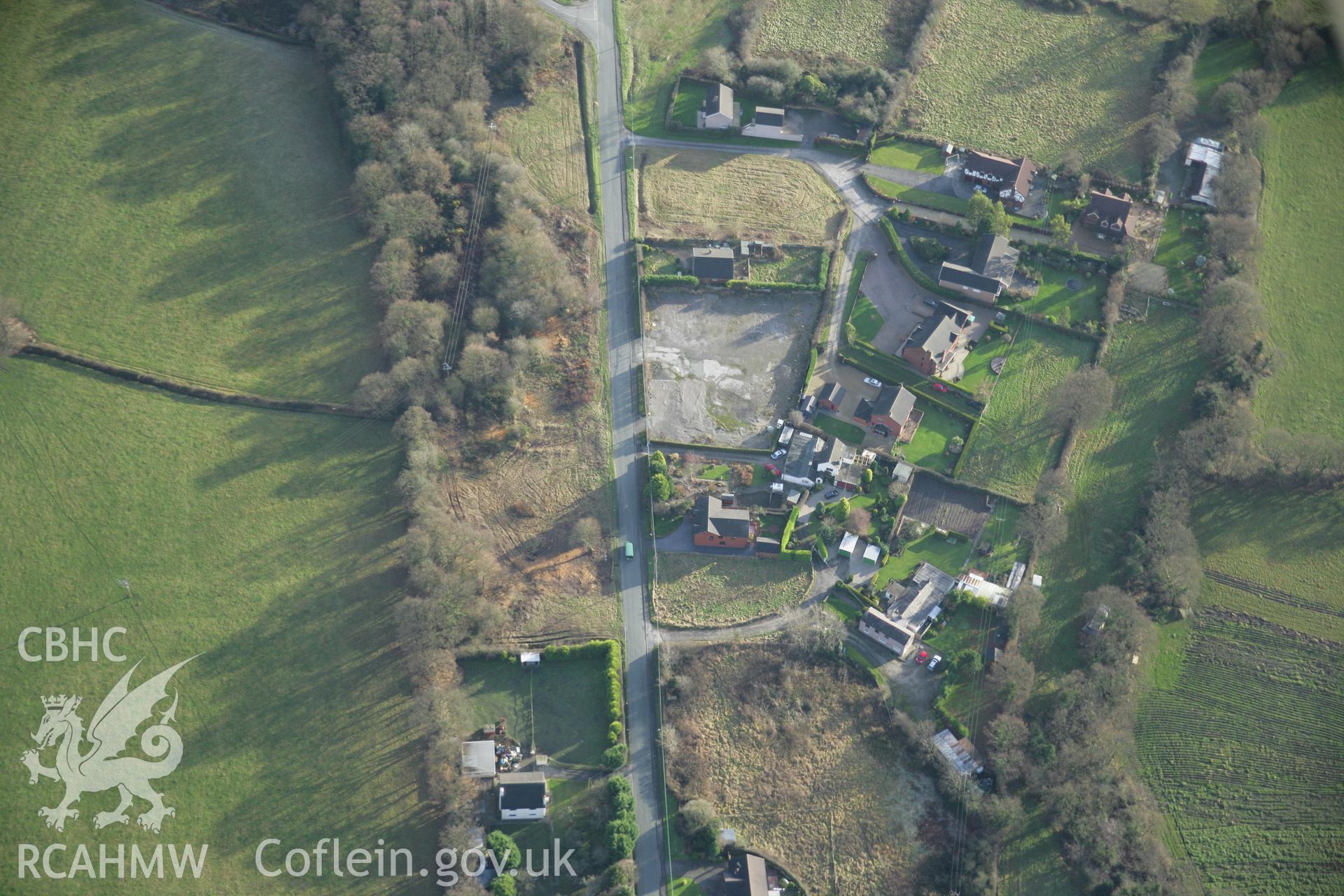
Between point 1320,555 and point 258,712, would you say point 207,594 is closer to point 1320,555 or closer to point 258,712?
point 258,712

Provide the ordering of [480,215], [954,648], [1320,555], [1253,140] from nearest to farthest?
[954,648], [1320,555], [480,215], [1253,140]

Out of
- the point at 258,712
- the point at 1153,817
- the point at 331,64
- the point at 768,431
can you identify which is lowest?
the point at 1153,817

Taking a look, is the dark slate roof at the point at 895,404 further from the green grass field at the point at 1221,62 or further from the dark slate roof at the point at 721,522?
the green grass field at the point at 1221,62

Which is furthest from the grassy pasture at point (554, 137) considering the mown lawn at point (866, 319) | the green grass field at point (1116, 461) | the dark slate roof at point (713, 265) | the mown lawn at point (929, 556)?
the green grass field at point (1116, 461)

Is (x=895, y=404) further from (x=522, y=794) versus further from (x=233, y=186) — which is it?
(x=233, y=186)

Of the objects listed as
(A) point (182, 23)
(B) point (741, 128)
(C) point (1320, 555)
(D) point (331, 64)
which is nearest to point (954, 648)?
(C) point (1320, 555)

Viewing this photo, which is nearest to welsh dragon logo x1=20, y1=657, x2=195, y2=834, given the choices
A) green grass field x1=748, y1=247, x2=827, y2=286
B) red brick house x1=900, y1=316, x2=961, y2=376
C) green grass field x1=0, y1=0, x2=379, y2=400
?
green grass field x1=0, y1=0, x2=379, y2=400
